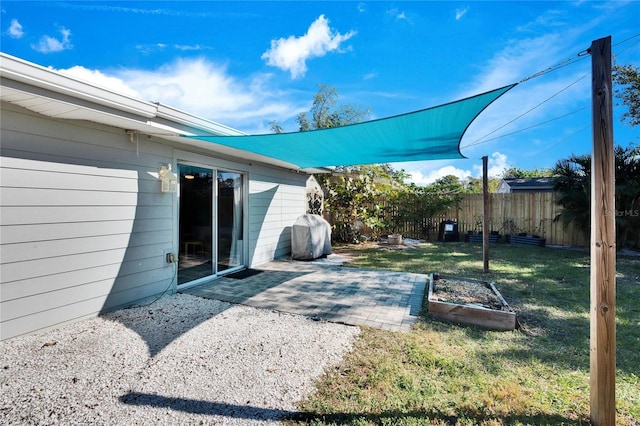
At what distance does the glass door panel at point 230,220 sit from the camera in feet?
18.8

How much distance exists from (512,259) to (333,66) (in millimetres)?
10049

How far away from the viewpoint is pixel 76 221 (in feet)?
11.3

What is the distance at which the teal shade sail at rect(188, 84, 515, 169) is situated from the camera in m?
3.14

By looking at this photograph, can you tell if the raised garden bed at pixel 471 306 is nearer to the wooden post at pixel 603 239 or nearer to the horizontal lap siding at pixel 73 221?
the wooden post at pixel 603 239

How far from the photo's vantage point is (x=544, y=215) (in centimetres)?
992

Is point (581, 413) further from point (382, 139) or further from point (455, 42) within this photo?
point (455, 42)

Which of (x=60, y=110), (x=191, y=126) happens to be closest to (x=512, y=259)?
(x=191, y=126)

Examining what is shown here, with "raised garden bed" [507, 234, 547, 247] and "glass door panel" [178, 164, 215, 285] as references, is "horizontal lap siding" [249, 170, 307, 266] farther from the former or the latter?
"raised garden bed" [507, 234, 547, 247]

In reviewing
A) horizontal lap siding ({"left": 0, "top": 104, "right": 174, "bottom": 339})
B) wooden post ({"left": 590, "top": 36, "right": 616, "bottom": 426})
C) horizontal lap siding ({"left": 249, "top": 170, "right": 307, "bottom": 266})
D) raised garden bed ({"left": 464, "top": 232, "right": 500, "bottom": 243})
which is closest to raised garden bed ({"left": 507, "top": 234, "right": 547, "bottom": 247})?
raised garden bed ({"left": 464, "top": 232, "right": 500, "bottom": 243})

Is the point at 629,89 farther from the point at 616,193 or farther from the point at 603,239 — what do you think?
the point at 603,239

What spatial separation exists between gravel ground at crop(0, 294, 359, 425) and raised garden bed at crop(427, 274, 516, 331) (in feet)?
3.90

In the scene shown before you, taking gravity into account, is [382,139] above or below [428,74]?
below

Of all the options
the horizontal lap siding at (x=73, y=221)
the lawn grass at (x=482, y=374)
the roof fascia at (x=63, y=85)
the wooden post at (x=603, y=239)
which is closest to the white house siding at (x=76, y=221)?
the horizontal lap siding at (x=73, y=221)

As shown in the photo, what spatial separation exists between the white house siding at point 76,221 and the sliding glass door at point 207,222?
1.18 feet
